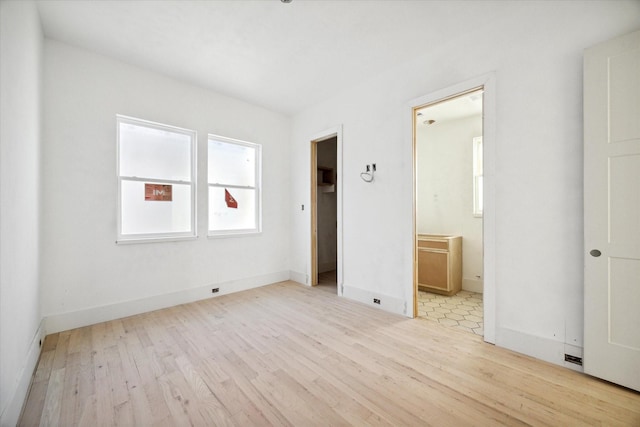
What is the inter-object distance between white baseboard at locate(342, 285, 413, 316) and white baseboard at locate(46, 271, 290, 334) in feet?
5.26

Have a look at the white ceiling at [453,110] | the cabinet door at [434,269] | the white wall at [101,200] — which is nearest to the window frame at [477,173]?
the white ceiling at [453,110]

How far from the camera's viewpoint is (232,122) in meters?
4.15

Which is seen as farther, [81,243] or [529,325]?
[81,243]

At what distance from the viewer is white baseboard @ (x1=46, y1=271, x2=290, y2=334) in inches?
108

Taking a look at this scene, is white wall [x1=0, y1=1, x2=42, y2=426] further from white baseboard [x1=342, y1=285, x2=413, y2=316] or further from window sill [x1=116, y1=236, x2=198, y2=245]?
white baseboard [x1=342, y1=285, x2=413, y2=316]

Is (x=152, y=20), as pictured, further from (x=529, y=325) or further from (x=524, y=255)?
(x=529, y=325)

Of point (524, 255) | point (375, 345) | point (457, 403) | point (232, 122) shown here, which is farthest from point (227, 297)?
point (524, 255)

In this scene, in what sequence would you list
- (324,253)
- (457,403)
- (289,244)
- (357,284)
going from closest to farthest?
(457,403) → (357,284) → (289,244) → (324,253)

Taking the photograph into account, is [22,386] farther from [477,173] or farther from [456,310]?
[477,173]

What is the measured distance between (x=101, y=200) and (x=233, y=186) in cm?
170

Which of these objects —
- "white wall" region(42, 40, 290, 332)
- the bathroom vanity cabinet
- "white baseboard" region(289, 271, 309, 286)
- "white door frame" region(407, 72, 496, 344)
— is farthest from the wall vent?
"white wall" region(42, 40, 290, 332)

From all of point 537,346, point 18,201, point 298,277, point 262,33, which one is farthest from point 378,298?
point 18,201

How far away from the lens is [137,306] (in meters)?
3.21

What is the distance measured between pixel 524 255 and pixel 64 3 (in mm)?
4647
